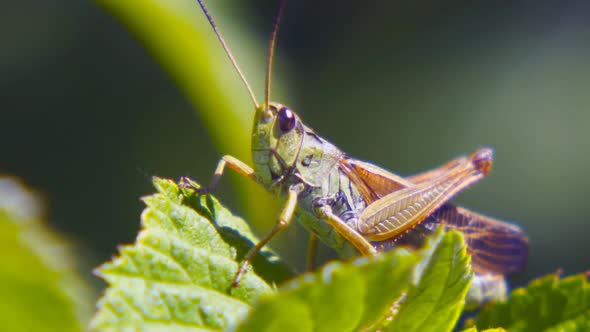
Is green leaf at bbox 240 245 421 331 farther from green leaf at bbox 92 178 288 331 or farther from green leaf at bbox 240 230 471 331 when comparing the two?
green leaf at bbox 92 178 288 331

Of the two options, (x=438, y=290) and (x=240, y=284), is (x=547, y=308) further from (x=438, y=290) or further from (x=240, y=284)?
(x=240, y=284)

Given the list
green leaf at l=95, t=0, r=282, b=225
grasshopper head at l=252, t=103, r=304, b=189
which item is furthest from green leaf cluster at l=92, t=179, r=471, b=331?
green leaf at l=95, t=0, r=282, b=225

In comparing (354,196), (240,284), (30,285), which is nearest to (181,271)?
(240,284)

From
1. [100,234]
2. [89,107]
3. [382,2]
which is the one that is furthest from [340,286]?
[382,2]

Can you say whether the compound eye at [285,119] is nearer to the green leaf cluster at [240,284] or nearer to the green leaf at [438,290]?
the green leaf cluster at [240,284]

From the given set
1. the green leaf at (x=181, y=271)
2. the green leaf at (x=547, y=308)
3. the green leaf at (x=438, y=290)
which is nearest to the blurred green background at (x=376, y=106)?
the green leaf at (x=181, y=271)

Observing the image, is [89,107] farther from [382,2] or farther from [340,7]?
[382,2]

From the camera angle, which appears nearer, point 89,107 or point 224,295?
point 224,295
